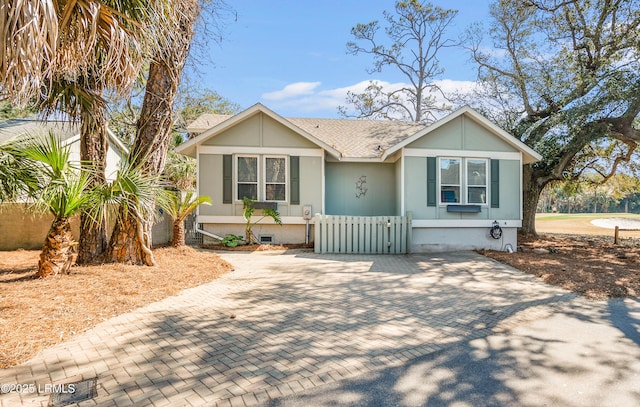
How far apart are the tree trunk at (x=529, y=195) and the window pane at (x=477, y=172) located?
18.4 feet

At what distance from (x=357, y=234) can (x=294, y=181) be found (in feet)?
9.81

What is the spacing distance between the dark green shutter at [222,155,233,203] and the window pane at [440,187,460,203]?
728 cm

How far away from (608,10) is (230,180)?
15.4 metres

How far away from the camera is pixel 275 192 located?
11.7 meters

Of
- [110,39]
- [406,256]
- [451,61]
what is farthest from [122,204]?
[451,61]

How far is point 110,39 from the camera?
392 cm

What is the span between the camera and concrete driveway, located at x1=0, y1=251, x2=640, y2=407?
9.15 feet

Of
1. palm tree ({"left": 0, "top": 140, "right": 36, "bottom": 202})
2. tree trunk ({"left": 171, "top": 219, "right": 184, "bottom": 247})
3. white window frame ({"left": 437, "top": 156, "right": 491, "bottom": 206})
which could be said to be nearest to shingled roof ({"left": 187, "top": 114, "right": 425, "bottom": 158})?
white window frame ({"left": 437, "top": 156, "right": 491, "bottom": 206})

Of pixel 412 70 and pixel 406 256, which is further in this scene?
pixel 412 70

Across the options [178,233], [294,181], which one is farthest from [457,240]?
[178,233]

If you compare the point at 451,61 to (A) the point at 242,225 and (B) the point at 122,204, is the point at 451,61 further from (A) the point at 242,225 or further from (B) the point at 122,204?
(B) the point at 122,204

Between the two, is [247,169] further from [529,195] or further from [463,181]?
[529,195]

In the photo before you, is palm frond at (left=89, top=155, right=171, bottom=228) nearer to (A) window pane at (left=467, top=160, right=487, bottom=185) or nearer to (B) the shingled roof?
(B) the shingled roof

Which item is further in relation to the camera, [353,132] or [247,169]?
[353,132]
